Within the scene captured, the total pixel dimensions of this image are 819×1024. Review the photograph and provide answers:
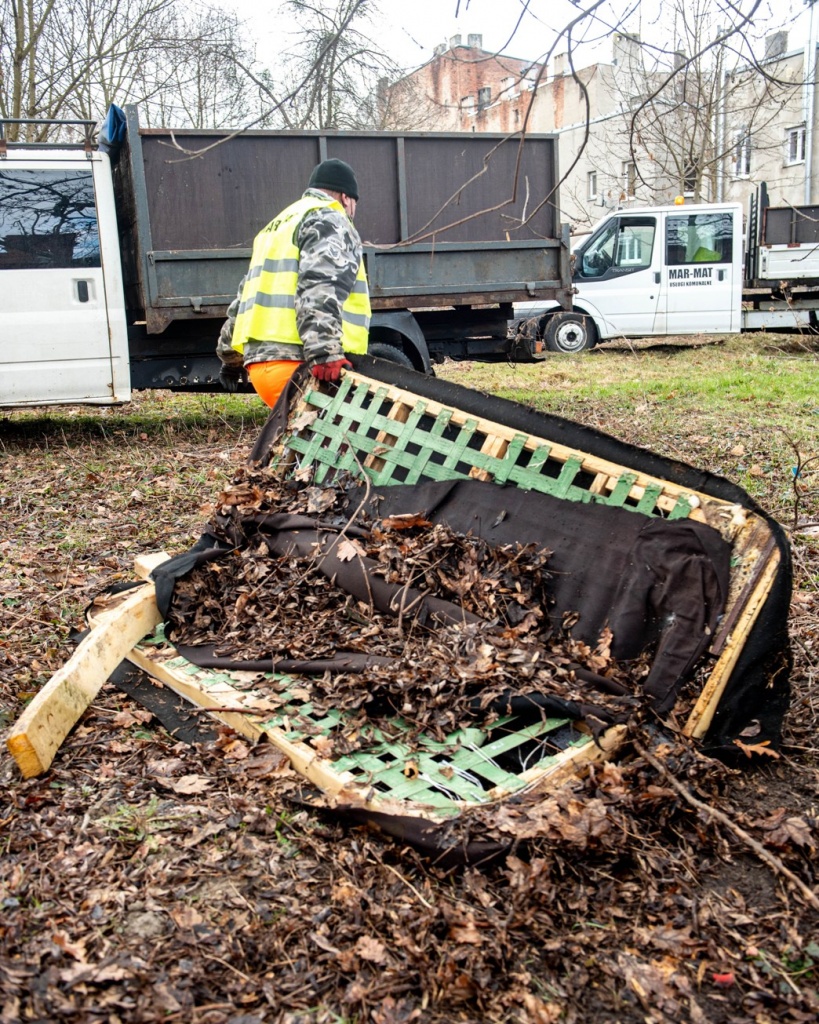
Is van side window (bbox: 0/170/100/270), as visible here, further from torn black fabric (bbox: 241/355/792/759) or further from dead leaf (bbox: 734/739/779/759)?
dead leaf (bbox: 734/739/779/759)

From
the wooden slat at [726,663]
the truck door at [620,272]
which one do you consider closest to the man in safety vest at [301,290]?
Result: the wooden slat at [726,663]

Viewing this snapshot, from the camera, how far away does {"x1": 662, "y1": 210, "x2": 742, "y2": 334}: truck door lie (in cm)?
1543

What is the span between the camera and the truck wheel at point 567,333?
15.3 metres

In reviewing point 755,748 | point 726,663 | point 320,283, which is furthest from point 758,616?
point 320,283

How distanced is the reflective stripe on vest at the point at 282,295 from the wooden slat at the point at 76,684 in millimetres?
1659

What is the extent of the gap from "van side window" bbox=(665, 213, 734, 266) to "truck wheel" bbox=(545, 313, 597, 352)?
1.88 meters

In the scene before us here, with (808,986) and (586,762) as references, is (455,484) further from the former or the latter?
(808,986)

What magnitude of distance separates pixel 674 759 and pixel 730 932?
0.61 metres

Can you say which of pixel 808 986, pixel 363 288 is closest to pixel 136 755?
pixel 808 986

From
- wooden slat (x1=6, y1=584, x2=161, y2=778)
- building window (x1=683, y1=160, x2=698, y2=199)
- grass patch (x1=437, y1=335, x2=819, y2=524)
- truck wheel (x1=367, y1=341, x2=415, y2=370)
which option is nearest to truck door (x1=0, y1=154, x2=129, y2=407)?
truck wheel (x1=367, y1=341, x2=415, y2=370)

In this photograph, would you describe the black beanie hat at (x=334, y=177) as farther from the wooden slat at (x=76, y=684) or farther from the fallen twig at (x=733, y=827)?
the fallen twig at (x=733, y=827)

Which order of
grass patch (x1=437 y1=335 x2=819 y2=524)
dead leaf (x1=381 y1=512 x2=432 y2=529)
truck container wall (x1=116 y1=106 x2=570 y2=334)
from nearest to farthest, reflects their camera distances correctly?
1. dead leaf (x1=381 y1=512 x2=432 y2=529)
2. grass patch (x1=437 y1=335 x2=819 y2=524)
3. truck container wall (x1=116 y1=106 x2=570 y2=334)

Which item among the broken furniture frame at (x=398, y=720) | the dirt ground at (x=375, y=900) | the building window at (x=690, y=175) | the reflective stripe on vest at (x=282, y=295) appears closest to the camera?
the dirt ground at (x=375, y=900)

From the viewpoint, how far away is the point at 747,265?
1680cm
